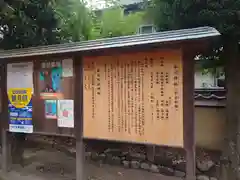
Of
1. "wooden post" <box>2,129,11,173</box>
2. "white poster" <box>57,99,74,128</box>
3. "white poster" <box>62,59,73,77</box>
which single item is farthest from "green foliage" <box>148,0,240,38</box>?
"wooden post" <box>2,129,11,173</box>

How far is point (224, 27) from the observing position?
14.9ft

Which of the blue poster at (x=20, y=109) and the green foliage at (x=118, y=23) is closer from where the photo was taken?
the blue poster at (x=20, y=109)

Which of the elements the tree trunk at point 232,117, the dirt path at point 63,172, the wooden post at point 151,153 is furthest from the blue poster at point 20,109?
the tree trunk at point 232,117

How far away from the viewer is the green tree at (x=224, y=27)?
450 centimetres

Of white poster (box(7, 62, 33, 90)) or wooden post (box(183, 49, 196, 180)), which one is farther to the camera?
white poster (box(7, 62, 33, 90))

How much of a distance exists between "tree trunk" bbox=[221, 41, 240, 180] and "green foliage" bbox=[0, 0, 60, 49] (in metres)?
4.43

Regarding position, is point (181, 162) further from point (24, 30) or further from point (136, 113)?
point (24, 30)

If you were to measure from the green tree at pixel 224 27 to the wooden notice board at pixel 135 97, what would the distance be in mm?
1558

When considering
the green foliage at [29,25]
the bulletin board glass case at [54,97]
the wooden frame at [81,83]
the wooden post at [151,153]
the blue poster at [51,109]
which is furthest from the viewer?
the wooden post at [151,153]

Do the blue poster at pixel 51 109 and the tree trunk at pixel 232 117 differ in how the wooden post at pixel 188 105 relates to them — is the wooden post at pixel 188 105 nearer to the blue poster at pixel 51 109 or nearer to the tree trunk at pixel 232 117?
the tree trunk at pixel 232 117

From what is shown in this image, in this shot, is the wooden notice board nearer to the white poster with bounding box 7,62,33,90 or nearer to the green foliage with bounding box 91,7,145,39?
the white poster with bounding box 7,62,33,90

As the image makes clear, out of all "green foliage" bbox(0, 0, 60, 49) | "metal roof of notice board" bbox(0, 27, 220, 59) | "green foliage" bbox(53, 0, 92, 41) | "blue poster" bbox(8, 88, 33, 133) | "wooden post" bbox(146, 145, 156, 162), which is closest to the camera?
"metal roof of notice board" bbox(0, 27, 220, 59)

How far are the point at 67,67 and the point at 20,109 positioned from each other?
1445 millimetres

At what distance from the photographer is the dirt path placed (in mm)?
5242
